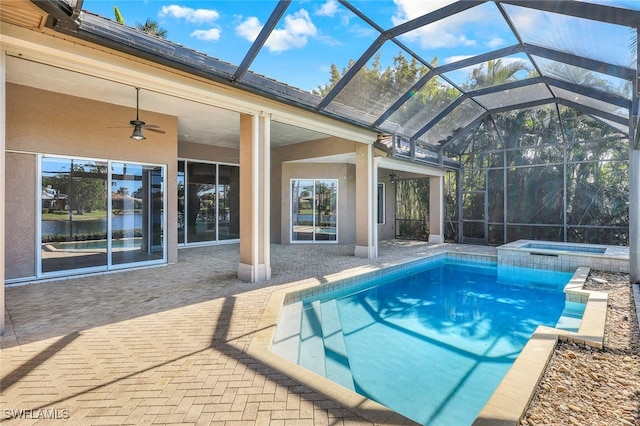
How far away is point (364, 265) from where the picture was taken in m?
7.50

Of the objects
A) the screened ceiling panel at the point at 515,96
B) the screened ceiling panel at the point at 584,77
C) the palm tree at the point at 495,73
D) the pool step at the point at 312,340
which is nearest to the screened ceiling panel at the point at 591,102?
the screened ceiling panel at the point at 515,96

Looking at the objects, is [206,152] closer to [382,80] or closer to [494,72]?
[382,80]

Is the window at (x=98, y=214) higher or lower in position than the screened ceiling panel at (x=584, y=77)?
lower

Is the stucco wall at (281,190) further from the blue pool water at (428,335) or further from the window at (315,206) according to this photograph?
the blue pool water at (428,335)

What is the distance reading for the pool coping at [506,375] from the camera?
2180 millimetres

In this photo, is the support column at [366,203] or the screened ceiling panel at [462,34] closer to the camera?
the screened ceiling panel at [462,34]

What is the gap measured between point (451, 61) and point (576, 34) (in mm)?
2258

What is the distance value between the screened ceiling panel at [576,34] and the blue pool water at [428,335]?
3955mm

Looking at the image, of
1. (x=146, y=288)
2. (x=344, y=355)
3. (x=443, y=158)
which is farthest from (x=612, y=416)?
(x=443, y=158)

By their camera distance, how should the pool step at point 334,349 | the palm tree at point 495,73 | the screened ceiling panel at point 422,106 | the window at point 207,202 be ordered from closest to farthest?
the pool step at point 334,349 → the palm tree at point 495,73 → the screened ceiling panel at point 422,106 → the window at point 207,202

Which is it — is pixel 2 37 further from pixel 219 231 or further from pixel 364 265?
pixel 219 231

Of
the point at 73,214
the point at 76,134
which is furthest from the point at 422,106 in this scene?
the point at 73,214

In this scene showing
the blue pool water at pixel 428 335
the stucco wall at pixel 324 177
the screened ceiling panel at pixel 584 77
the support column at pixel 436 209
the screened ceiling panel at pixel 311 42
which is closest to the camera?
the blue pool water at pixel 428 335

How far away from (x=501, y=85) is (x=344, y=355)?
7.91 m
